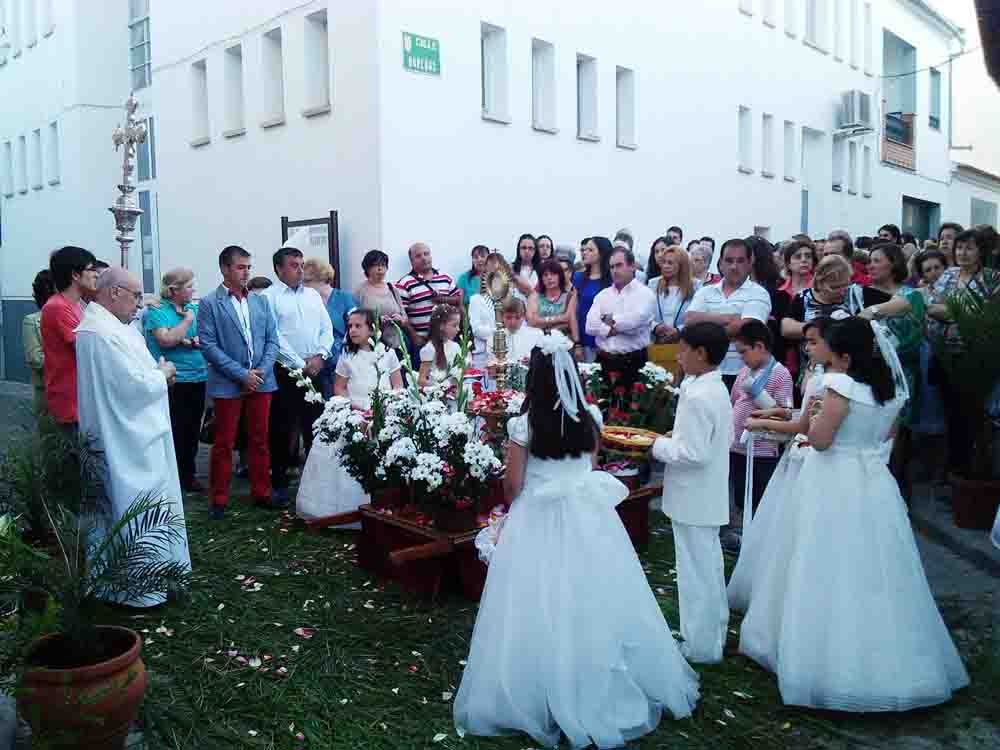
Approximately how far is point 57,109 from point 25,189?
3787 mm

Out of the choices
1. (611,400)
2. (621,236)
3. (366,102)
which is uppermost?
(366,102)

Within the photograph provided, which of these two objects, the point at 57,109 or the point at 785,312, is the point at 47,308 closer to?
the point at 785,312

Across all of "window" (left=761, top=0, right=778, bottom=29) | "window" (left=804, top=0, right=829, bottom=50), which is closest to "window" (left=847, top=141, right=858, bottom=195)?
"window" (left=804, top=0, right=829, bottom=50)

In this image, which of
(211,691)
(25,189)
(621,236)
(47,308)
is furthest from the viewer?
(25,189)

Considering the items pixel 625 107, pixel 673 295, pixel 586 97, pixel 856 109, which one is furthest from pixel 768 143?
pixel 673 295

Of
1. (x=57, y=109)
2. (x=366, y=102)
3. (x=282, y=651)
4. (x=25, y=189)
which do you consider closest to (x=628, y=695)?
(x=282, y=651)

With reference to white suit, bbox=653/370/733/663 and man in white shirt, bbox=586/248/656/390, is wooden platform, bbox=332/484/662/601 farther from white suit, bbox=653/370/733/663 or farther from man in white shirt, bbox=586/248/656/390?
man in white shirt, bbox=586/248/656/390

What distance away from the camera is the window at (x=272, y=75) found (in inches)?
616

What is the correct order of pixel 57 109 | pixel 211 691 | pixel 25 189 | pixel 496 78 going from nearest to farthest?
pixel 211 691 < pixel 496 78 < pixel 57 109 < pixel 25 189

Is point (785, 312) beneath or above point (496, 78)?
beneath

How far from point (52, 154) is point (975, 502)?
2352 centimetres

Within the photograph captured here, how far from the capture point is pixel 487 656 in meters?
4.32

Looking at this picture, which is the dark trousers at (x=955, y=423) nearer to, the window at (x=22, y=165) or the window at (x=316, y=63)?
the window at (x=316, y=63)

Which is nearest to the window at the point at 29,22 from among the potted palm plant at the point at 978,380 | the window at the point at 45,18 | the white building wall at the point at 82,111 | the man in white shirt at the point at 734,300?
the white building wall at the point at 82,111
